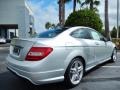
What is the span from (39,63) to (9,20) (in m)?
37.3

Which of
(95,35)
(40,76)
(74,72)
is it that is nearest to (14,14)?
(95,35)

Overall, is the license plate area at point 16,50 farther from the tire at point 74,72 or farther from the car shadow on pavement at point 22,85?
the tire at point 74,72

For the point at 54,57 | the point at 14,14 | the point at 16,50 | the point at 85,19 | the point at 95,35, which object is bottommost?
the point at 54,57

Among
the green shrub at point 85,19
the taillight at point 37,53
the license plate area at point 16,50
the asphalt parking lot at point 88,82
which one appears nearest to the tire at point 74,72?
the asphalt parking lot at point 88,82

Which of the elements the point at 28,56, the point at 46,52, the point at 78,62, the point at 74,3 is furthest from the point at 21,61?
the point at 74,3

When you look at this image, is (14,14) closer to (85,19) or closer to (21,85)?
(85,19)

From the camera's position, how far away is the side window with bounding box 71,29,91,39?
6591 mm

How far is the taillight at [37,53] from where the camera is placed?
5480mm

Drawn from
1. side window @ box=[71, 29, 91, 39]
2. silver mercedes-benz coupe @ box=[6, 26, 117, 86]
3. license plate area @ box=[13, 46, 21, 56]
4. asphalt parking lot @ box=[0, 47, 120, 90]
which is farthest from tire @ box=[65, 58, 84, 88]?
license plate area @ box=[13, 46, 21, 56]

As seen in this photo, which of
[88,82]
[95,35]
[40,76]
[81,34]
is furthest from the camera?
[95,35]

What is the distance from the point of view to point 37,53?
551 centimetres

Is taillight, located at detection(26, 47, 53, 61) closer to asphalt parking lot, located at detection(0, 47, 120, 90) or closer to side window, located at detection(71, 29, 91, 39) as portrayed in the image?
asphalt parking lot, located at detection(0, 47, 120, 90)

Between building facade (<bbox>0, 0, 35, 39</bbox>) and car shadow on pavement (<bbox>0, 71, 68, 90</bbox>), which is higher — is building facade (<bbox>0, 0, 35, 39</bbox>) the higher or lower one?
the higher one

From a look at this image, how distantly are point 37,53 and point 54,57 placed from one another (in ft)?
1.29
